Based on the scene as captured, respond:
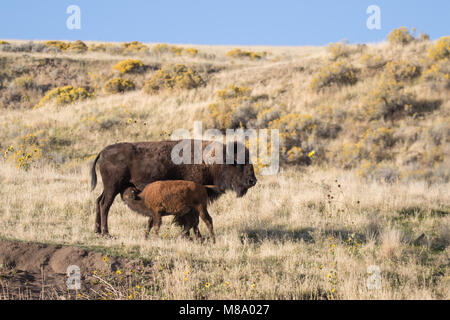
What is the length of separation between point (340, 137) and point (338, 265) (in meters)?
13.2

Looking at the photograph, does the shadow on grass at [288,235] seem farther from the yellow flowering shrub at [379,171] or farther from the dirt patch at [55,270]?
the yellow flowering shrub at [379,171]

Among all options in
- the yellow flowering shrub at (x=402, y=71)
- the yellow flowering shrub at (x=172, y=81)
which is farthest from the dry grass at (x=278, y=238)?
the yellow flowering shrub at (x=172, y=81)

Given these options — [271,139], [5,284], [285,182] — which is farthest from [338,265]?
[271,139]

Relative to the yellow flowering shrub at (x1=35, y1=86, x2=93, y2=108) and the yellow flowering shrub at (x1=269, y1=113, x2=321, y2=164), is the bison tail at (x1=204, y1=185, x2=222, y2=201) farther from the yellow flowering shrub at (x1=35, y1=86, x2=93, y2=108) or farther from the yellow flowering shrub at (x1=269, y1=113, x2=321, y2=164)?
the yellow flowering shrub at (x1=35, y1=86, x2=93, y2=108)

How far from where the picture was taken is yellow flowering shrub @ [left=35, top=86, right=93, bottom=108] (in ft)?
81.5

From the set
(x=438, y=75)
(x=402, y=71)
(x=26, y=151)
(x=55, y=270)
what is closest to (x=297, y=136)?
(x=402, y=71)

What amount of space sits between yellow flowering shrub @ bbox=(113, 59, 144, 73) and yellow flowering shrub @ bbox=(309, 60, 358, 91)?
45.9ft

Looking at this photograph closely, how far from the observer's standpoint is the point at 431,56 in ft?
71.1

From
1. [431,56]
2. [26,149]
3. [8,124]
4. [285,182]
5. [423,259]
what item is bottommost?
[423,259]

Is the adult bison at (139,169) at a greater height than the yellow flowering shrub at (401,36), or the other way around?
the yellow flowering shrub at (401,36)

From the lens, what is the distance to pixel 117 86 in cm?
2806

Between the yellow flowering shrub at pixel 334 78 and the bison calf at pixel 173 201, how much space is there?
53.3 feet

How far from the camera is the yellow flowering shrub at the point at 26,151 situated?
14422 millimetres
